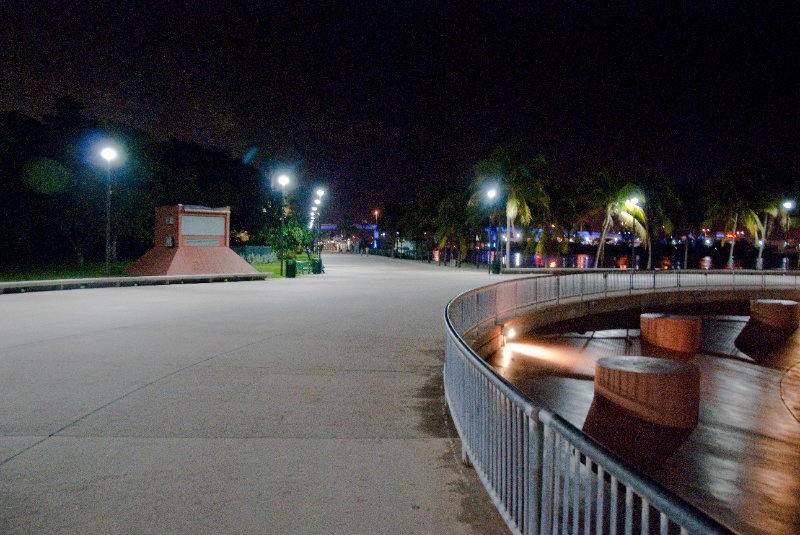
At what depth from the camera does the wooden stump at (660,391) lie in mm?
9859

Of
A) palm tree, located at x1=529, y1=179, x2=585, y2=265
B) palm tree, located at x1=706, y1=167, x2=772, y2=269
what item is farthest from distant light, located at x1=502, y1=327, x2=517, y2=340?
palm tree, located at x1=706, y1=167, x2=772, y2=269

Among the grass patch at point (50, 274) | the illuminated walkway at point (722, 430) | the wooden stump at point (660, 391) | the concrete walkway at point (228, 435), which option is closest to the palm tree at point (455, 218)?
the grass patch at point (50, 274)

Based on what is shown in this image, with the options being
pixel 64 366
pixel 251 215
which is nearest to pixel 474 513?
pixel 64 366

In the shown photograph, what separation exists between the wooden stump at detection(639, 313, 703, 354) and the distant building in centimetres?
2122

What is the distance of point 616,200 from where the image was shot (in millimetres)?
52656

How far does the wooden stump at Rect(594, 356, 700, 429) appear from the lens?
32.3 ft

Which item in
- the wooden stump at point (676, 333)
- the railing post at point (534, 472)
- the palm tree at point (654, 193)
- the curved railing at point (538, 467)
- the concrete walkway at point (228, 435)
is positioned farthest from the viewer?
the palm tree at point (654, 193)

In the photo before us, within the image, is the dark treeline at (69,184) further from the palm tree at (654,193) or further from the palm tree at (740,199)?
the palm tree at (740,199)

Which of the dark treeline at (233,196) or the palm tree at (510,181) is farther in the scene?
the palm tree at (510,181)

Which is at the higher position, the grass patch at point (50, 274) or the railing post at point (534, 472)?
the railing post at point (534, 472)

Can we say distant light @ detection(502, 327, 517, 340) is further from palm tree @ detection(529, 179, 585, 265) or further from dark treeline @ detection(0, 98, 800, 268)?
palm tree @ detection(529, 179, 585, 265)

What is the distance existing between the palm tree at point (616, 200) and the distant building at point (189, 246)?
33.5 meters

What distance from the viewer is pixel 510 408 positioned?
3885 mm

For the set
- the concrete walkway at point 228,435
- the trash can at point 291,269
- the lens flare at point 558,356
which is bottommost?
the lens flare at point 558,356
